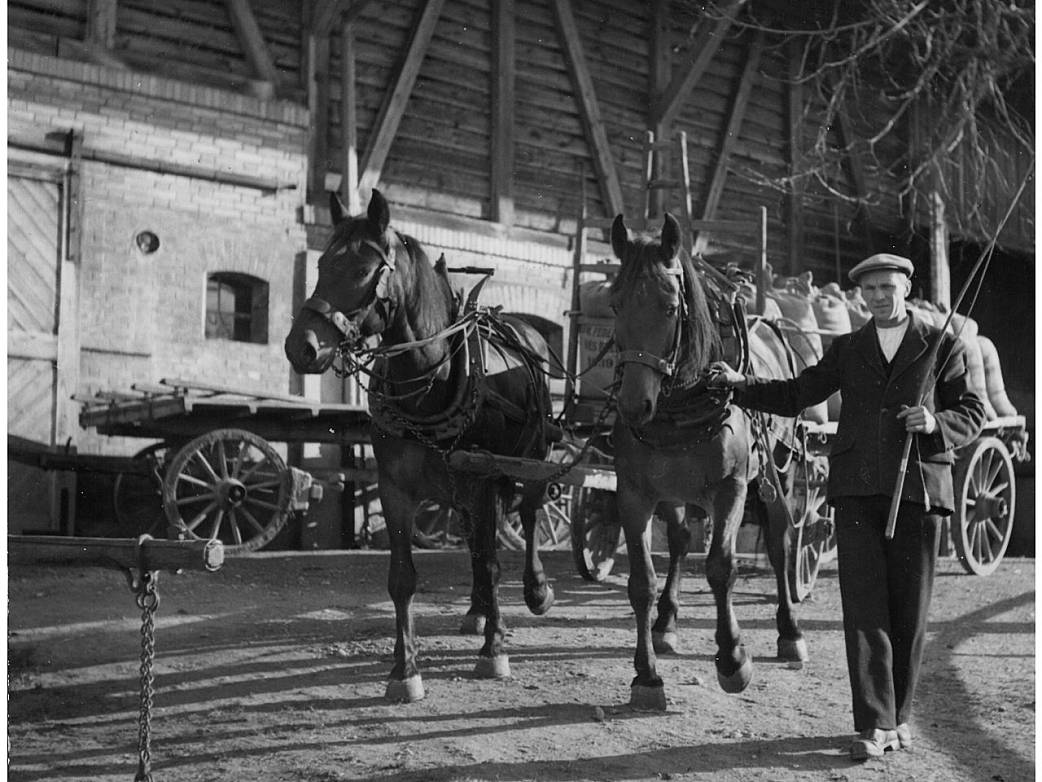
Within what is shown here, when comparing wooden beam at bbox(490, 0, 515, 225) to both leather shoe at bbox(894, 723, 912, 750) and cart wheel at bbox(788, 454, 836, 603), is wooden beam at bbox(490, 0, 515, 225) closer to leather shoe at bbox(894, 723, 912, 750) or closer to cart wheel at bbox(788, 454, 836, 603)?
cart wheel at bbox(788, 454, 836, 603)

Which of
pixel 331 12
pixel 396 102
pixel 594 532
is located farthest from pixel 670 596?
pixel 331 12

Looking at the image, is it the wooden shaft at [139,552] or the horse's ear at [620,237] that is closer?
the wooden shaft at [139,552]

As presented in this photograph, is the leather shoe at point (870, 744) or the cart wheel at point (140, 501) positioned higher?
the cart wheel at point (140, 501)

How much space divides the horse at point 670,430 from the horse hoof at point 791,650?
120 cm

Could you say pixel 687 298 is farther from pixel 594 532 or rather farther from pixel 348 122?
pixel 348 122

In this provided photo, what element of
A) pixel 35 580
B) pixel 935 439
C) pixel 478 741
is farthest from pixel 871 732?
pixel 35 580

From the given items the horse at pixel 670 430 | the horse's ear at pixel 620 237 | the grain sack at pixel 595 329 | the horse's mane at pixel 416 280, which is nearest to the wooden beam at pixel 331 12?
the grain sack at pixel 595 329

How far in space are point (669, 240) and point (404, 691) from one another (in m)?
2.29

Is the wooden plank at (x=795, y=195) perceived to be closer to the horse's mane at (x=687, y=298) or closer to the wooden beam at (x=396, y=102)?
the wooden beam at (x=396, y=102)

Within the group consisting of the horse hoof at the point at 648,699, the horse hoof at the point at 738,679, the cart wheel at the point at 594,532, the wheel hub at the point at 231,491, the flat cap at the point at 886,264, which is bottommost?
the horse hoof at the point at 648,699

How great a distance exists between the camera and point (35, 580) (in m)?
8.44

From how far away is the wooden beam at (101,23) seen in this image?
36.8 feet

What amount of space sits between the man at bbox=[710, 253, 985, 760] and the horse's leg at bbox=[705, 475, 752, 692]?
0.63m

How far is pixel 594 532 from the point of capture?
9141mm
